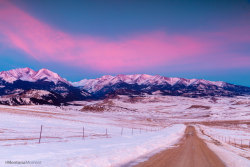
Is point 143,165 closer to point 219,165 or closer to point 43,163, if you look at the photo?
point 219,165

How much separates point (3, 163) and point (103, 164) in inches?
216

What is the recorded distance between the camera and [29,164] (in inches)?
449

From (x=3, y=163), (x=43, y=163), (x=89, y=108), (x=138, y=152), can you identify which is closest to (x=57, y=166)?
(x=43, y=163)

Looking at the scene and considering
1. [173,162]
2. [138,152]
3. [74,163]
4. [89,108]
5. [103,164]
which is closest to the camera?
[74,163]

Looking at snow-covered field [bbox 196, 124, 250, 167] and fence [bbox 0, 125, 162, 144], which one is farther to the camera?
fence [bbox 0, 125, 162, 144]

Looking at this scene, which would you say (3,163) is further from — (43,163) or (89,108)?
(89,108)

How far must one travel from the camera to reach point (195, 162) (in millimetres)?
14906

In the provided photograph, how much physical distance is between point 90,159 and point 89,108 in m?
163

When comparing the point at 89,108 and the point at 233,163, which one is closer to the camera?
the point at 233,163

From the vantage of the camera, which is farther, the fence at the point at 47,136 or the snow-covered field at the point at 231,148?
the fence at the point at 47,136

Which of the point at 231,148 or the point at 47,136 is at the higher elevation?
the point at 47,136

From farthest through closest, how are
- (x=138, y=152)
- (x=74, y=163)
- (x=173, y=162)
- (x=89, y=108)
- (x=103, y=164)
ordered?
(x=89, y=108)
(x=138, y=152)
(x=173, y=162)
(x=103, y=164)
(x=74, y=163)

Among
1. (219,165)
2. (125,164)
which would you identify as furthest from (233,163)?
(125,164)

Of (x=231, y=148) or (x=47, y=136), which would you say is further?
(x=231, y=148)
